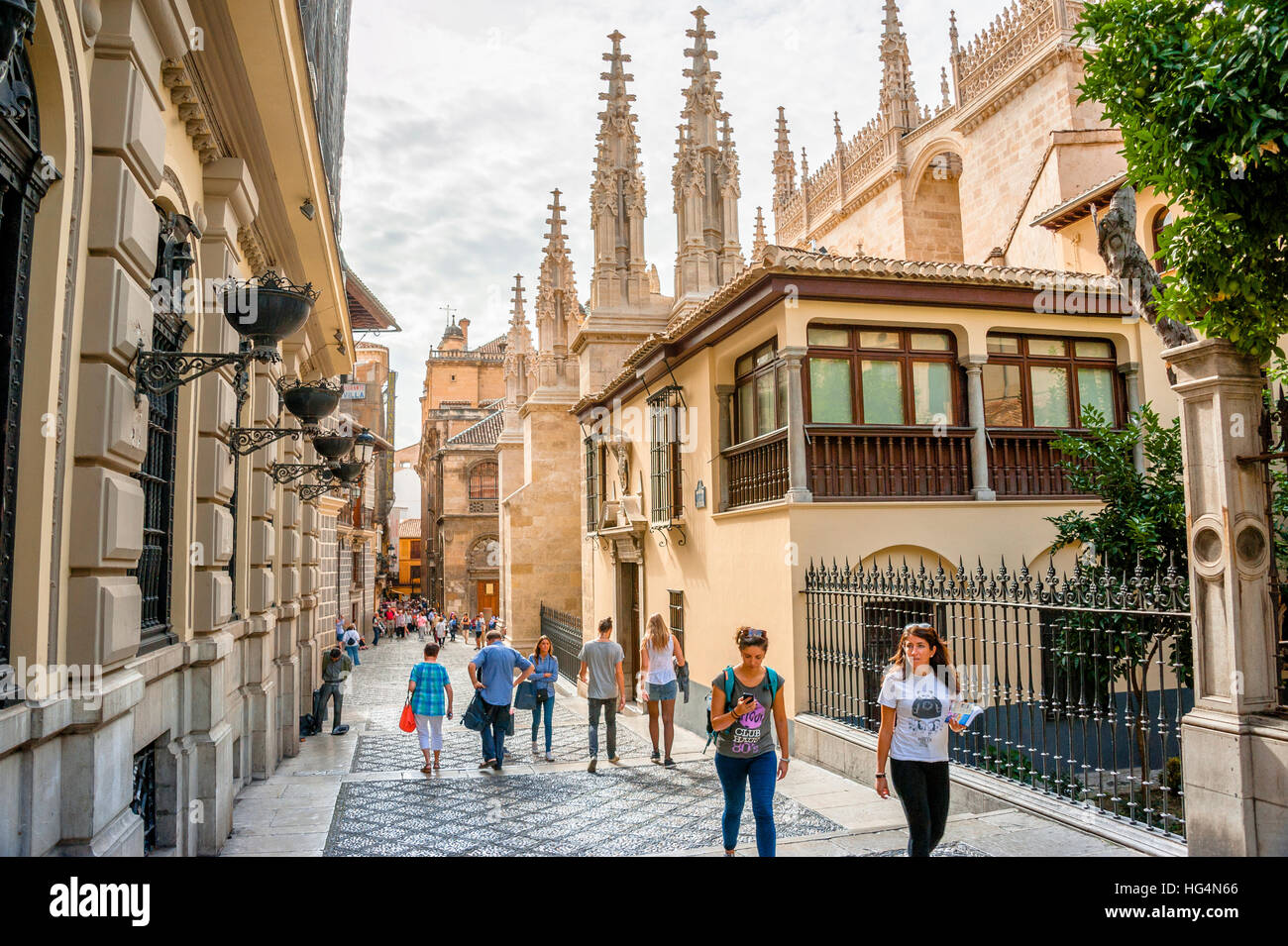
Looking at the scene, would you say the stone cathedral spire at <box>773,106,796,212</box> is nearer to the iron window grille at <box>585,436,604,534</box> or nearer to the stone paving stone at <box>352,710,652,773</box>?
the iron window grille at <box>585,436,604,534</box>

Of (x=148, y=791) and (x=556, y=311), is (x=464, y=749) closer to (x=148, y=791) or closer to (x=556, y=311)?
(x=148, y=791)

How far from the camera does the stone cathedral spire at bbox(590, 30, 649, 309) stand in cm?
2306

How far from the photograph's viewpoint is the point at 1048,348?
1229cm

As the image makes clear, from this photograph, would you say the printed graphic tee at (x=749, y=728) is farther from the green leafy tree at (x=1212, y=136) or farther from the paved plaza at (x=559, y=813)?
the green leafy tree at (x=1212, y=136)

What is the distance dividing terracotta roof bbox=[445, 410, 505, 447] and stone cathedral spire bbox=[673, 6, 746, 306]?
29.0 metres

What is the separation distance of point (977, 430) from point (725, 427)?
135 inches

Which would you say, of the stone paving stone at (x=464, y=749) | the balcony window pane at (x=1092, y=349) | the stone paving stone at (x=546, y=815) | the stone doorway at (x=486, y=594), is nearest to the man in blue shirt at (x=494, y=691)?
the stone paving stone at (x=546, y=815)

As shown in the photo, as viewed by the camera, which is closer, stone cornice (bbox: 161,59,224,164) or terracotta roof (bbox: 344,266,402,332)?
stone cornice (bbox: 161,59,224,164)

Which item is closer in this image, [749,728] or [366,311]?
[749,728]

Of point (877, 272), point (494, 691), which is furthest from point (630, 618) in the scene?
point (877, 272)

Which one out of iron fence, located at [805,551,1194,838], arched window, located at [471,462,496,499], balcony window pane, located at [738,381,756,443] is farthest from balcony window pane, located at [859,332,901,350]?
arched window, located at [471,462,496,499]

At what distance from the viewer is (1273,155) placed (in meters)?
4.41

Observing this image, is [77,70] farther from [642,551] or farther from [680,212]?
[680,212]
